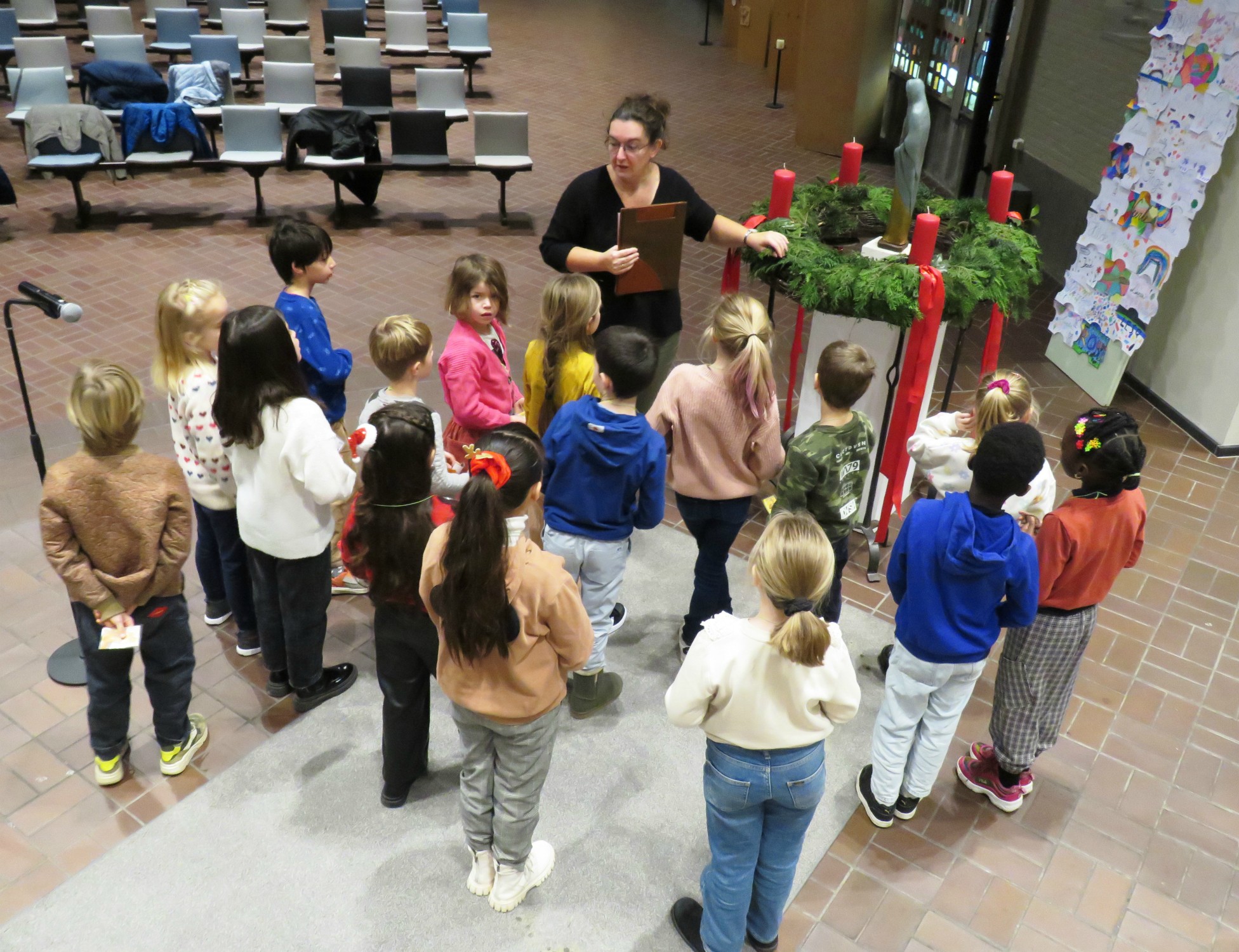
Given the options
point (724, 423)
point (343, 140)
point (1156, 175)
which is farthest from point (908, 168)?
point (343, 140)

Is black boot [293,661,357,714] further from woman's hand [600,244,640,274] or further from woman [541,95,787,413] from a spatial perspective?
woman's hand [600,244,640,274]

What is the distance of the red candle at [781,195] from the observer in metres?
4.78

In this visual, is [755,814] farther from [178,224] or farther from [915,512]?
[178,224]

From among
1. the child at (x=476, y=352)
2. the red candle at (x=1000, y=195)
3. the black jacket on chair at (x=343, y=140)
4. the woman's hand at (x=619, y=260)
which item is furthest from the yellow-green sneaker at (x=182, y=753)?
the black jacket on chair at (x=343, y=140)

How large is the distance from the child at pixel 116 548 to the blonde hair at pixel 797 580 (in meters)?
1.89

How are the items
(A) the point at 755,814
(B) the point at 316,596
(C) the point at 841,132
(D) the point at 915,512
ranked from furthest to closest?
(C) the point at 841,132 < (B) the point at 316,596 < (D) the point at 915,512 < (A) the point at 755,814

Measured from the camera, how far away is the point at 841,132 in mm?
10766

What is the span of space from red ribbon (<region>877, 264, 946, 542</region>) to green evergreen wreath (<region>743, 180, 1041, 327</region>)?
2.7 inches

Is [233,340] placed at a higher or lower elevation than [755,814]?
higher

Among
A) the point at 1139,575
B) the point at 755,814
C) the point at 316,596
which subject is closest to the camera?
the point at 755,814

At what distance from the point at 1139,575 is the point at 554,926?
11.0 feet

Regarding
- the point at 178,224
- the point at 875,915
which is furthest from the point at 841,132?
the point at 875,915

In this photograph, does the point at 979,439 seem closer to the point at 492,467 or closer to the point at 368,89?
the point at 492,467

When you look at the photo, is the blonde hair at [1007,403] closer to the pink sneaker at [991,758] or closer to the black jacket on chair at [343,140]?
the pink sneaker at [991,758]
